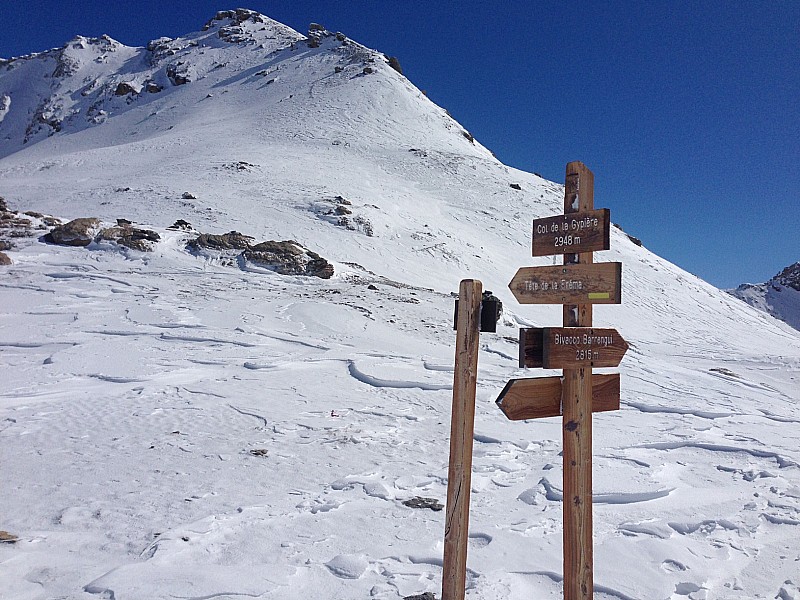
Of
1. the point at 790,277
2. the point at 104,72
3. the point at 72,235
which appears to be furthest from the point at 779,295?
the point at 104,72

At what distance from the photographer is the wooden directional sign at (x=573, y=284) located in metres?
2.93

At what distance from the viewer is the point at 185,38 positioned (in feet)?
295

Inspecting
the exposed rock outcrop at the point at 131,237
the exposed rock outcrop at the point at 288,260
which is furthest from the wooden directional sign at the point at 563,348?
the exposed rock outcrop at the point at 131,237

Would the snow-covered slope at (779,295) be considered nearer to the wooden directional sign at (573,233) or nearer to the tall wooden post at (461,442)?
the wooden directional sign at (573,233)

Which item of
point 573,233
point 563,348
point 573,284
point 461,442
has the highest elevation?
point 573,233

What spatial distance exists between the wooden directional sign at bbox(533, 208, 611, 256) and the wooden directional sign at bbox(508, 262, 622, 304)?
5.0 inches

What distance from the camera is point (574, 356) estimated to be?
3.00m

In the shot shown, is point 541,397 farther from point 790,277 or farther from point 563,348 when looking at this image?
point 790,277

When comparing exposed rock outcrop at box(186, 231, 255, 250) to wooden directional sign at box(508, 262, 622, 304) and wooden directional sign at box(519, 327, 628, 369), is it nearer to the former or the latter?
wooden directional sign at box(508, 262, 622, 304)

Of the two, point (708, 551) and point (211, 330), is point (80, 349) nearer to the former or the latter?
point (211, 330)

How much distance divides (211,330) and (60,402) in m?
4.40

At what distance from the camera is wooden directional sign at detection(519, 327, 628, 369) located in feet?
9.78

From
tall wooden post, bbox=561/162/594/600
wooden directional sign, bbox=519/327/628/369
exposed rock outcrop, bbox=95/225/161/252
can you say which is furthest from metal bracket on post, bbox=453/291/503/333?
exposed rock outcrop, bbox=95/225/161/252

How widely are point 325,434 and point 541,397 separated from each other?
3932 millimetres
